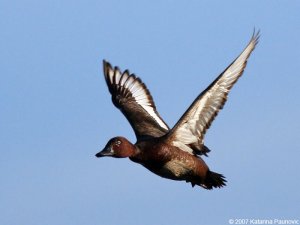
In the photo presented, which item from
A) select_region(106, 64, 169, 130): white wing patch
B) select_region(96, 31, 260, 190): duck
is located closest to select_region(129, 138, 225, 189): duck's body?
select_region(96, 31, 260, 190): duck

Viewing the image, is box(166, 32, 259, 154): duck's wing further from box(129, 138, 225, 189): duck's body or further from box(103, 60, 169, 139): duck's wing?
box(103, 60, 169, 139): duck's wing

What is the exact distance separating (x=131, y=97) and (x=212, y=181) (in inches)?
147

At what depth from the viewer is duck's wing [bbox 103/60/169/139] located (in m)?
17.6

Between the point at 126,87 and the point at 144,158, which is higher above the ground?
the point at 126,87

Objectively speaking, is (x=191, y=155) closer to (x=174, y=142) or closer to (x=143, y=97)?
(x=174, y=142)

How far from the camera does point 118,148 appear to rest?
49.3 feet

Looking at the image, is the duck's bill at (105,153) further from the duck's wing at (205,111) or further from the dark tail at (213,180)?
the dark tail at (213,180)

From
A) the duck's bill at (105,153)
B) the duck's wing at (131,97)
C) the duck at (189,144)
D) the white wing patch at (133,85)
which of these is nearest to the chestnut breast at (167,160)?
the duck at (189,144)

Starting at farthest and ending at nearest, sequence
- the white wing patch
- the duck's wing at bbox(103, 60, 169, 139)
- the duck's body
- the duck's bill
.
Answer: the white wing patch
the duck's wing at bbox(103, 60, 169, 139)
the duck's body
the duck's bill

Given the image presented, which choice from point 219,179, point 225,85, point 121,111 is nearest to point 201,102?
point 225,85

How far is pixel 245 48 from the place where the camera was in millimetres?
15266

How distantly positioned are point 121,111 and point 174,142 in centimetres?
297

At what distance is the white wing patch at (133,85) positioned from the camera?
18438 millimetres

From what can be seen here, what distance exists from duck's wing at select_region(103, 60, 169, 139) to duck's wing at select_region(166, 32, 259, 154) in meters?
2.01
